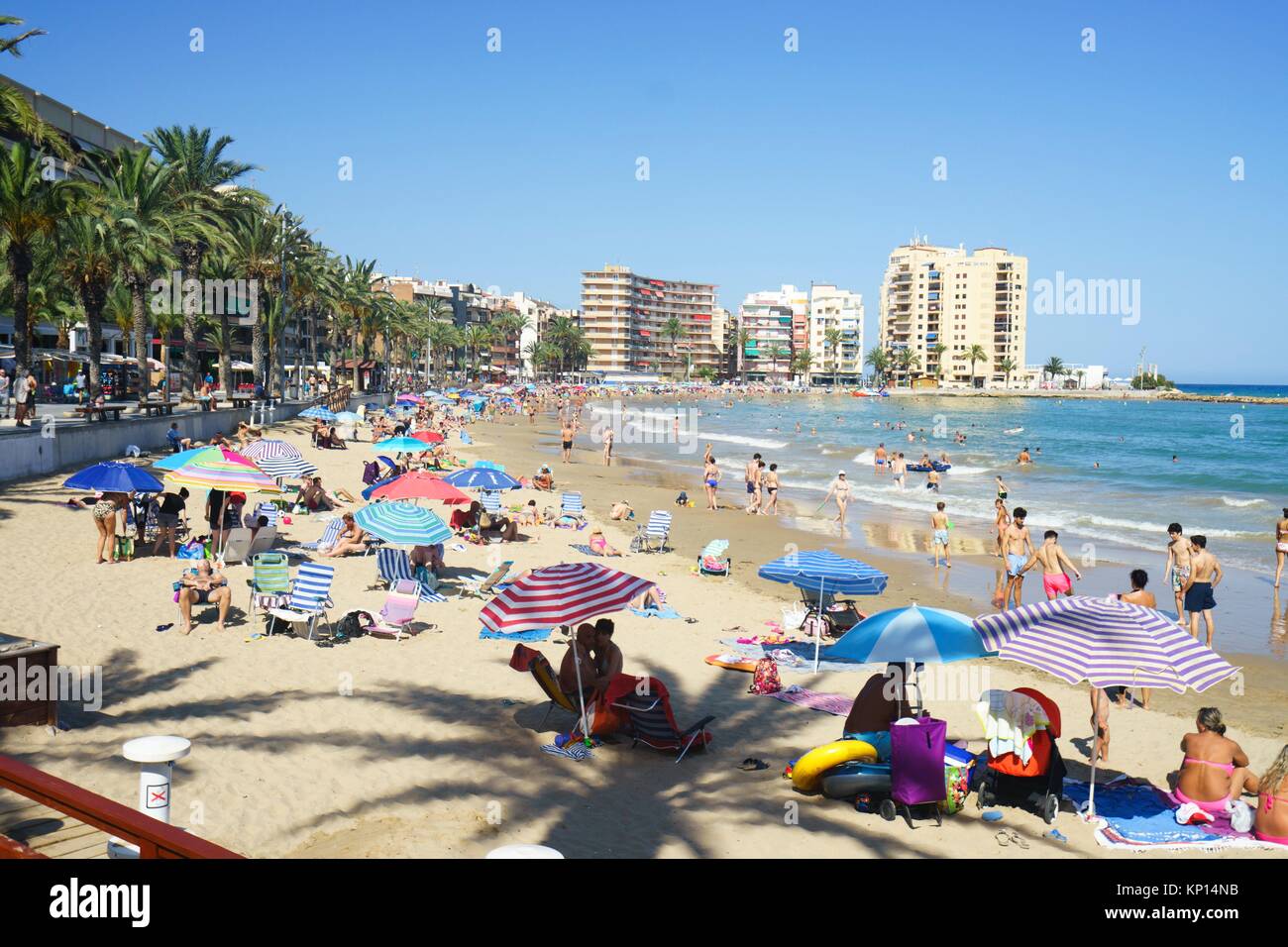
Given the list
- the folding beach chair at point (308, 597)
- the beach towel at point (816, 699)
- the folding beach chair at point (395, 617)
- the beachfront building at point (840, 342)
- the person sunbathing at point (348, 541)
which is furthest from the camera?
the beachfront building at point (840, 342)

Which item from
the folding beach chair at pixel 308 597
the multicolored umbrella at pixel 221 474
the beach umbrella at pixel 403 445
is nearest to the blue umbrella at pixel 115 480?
the multicolored umbrella at pixel 221 474

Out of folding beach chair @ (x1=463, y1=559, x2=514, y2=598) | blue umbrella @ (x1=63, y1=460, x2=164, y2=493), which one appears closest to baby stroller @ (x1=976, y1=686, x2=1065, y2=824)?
folding beach chair @ (x1=463, y1=559, x2=514, y2=598)

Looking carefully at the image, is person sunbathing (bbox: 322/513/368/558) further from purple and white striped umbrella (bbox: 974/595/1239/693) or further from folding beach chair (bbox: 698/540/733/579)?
purple and white striped umbrella (bbox: 974/595/1239/693)

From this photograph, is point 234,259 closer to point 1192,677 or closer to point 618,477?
point 618,477

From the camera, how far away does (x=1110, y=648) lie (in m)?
6.86

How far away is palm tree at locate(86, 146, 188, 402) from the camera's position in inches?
1136

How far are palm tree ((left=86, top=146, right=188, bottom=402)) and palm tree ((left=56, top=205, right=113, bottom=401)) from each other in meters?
0.48

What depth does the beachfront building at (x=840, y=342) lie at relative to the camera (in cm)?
19025

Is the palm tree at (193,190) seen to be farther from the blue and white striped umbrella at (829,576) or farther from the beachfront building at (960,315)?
the beachfront building at (960,315)

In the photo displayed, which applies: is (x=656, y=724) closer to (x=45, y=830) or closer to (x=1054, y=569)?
(x=45, y=830)

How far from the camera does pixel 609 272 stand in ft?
568

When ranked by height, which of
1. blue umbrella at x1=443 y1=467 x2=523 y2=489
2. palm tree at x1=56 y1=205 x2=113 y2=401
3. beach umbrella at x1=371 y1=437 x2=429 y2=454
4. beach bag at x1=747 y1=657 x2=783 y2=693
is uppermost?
palm tree at x1=56 y1=205 x2=113 y2=401

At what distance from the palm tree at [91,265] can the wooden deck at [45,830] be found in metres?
27.9
